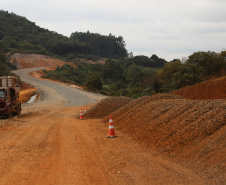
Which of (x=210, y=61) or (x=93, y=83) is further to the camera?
(x=93, y=83)

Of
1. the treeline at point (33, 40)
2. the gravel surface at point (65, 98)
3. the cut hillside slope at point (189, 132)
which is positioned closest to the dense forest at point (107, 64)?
the treeline at point (33, 40)

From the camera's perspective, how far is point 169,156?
7379mm

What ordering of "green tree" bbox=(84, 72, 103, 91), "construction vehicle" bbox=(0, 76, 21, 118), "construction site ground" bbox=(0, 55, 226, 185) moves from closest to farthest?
"construction site ground" bbox=(0, 55, 226, 185), "construction vehicle" bbox=(0, 76, 21, 118), "green tree" bbox=(84, 72, 103, 91)

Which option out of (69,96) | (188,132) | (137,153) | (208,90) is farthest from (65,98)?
(188,132)

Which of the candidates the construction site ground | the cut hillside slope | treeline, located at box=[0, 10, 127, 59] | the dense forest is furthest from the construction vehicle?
treeline, located at box=[0, 10, 127, 59]

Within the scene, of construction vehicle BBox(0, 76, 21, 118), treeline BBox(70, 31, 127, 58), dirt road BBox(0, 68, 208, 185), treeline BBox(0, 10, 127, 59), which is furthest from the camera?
treeline BBox(70, 31, 127, 58)

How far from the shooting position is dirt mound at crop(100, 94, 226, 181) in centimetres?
638

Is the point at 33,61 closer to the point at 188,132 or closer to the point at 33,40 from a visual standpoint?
the point at 33,40

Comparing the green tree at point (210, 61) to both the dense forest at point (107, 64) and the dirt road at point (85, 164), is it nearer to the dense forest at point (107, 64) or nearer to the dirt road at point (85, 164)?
the dense forest at point (107, 64)

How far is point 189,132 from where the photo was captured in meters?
8.07

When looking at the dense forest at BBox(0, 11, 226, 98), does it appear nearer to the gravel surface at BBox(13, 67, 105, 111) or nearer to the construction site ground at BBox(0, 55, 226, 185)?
the gravel surface at BBox(13, 67, 105, 111)

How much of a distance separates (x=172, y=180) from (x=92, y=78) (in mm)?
50143

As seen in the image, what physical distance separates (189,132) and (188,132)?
38 millimetres

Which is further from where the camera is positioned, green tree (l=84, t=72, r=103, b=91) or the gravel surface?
green tree (l=84, t=72, r=103, b=91)
